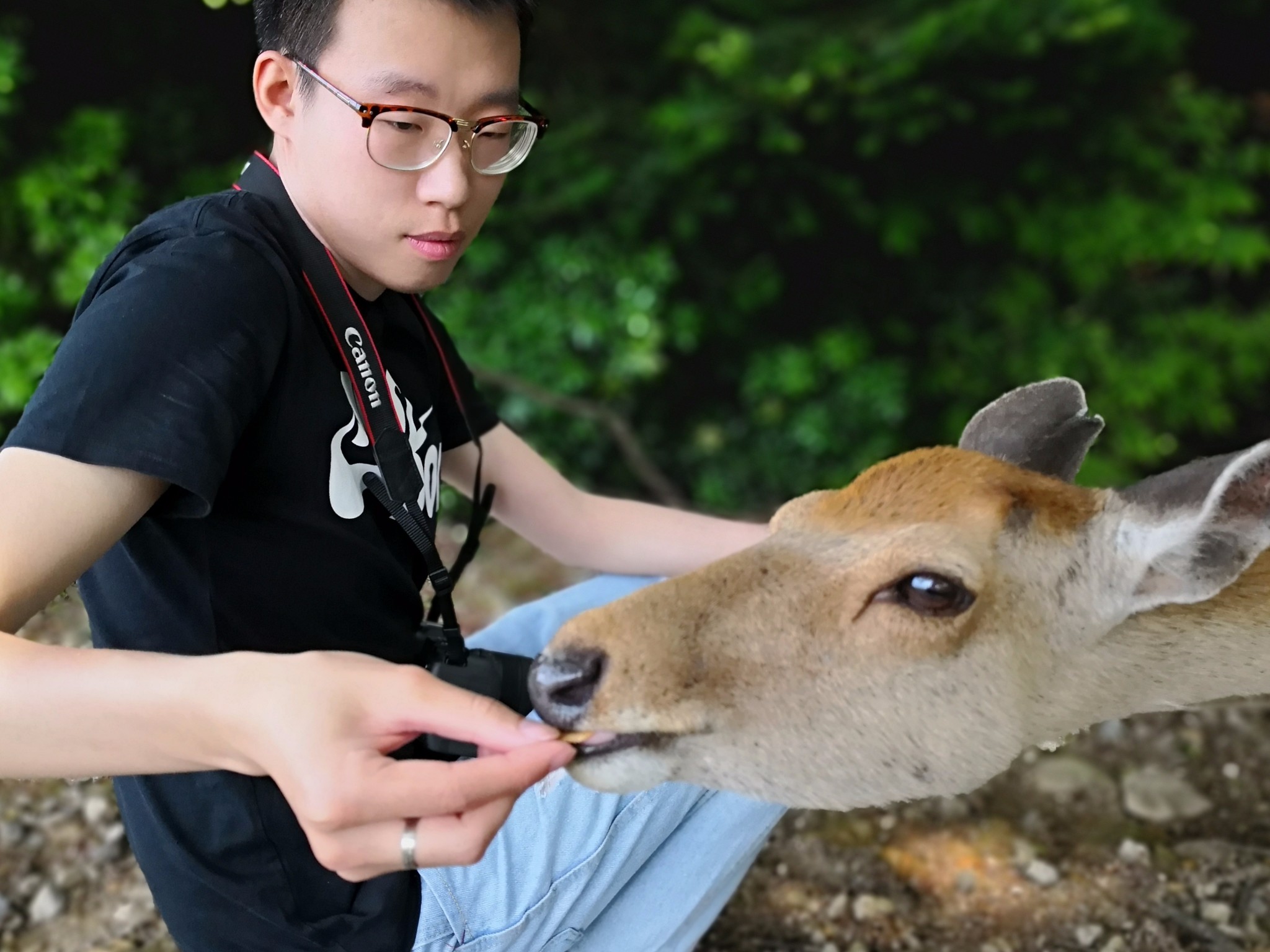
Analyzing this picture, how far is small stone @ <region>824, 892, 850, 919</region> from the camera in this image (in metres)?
2.91

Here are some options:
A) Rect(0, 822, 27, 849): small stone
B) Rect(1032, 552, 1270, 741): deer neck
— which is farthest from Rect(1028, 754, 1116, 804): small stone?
Rect(0, 822, 27, 849): small stone

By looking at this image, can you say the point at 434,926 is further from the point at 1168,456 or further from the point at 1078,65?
the point at 1168,456

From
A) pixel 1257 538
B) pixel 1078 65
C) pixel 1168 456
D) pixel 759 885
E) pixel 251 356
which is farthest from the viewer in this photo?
pixel 1168 456

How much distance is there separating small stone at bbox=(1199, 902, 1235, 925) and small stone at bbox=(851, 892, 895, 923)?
2.59ft

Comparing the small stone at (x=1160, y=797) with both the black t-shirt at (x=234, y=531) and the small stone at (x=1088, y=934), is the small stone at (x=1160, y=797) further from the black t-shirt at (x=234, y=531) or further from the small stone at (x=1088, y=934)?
the black t-shirt at (x=234, y=531)

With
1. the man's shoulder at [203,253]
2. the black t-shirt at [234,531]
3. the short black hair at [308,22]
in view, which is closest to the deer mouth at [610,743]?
the black t-shirt at [234,531]

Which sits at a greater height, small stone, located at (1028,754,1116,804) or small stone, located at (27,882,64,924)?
small stone, located at (27,882,64,924)

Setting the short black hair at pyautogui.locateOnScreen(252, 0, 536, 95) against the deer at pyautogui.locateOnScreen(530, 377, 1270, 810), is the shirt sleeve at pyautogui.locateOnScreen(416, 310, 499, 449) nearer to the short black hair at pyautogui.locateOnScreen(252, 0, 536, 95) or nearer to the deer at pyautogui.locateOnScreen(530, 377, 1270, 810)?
the short black hair at pyautogui.locateOnScreen(252, 0, 536, 95)

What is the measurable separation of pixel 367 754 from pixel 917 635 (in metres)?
0.86

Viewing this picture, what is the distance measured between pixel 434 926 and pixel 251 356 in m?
1.05

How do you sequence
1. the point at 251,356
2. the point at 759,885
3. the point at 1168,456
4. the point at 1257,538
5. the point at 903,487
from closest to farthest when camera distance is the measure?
the point at 251,356
the point at 1257,538
the point at 903,487
the point at 759,885
the point at 1168,456

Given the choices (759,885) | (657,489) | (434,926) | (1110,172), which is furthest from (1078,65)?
(434,926)

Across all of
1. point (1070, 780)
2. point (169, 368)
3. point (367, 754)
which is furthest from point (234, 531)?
point (1070, 780)

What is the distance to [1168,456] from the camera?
637 centimetres
